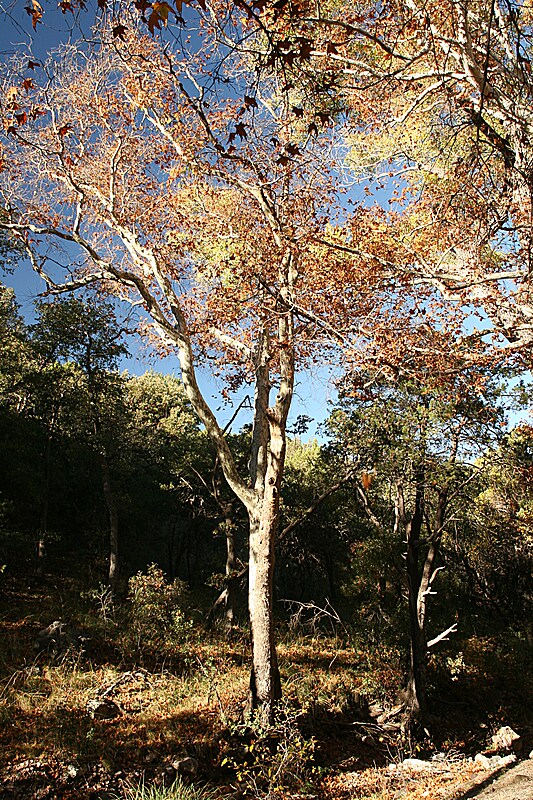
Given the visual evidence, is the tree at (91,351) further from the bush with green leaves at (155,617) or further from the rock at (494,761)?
the rock at (494,761)

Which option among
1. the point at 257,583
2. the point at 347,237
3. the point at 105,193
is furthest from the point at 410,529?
the point at 105,193

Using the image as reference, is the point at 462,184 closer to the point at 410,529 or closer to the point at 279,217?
the point at 279,217

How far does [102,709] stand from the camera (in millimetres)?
7344

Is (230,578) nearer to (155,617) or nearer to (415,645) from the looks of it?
(155,617)

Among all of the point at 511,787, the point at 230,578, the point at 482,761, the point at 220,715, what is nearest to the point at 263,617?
the point at 220,715

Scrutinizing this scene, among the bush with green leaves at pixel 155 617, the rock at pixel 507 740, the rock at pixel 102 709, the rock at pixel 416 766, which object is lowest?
the rock at pixel 507 740

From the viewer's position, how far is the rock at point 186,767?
598 centimetres

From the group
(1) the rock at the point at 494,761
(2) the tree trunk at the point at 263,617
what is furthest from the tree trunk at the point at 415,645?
(2) the tree trunk at the point at 263,617

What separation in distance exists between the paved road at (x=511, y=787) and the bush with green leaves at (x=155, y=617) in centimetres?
590

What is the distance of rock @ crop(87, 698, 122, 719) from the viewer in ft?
23.7

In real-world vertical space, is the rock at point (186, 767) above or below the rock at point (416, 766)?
above

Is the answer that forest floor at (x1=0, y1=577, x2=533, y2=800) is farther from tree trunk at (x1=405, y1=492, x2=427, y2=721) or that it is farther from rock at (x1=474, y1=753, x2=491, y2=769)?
tree trunk at (x1=405, y1=492, x2=427, y2=721)

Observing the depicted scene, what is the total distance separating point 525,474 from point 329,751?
16.5 feet

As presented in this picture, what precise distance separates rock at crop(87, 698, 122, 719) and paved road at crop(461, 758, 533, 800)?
15.2ft
